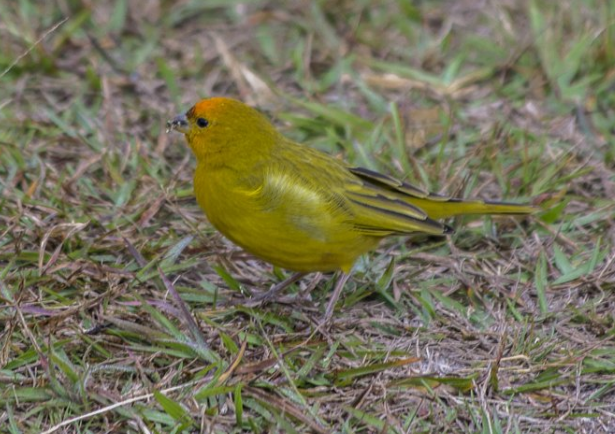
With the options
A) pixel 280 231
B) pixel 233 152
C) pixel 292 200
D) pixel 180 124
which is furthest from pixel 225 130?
pixel 280 231

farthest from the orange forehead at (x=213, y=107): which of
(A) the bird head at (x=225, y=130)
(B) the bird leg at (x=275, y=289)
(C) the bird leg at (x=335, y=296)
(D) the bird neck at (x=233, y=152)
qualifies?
(C) the bird leg at (x=335, y=296)

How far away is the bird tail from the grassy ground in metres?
0.27

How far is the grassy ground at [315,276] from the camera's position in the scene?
3979 mm

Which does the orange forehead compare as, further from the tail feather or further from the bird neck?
the tail feather

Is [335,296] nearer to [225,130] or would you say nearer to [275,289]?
[275,289]

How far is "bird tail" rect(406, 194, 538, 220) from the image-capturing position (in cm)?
481

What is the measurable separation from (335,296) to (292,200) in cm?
51

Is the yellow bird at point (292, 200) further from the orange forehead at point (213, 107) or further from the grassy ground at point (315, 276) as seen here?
the grassy ground at point (315, 276)

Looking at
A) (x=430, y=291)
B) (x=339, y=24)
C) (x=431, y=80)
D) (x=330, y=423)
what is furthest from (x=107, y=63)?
(x=330, y=423)

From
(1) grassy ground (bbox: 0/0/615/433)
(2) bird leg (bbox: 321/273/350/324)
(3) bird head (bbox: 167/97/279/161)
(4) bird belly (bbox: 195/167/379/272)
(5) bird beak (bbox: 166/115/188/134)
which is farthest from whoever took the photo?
(5) bird beak (bbox: 166/115/188/134)

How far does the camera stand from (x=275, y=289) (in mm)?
4688

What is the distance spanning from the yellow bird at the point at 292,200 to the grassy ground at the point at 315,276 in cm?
30

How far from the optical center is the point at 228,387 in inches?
154

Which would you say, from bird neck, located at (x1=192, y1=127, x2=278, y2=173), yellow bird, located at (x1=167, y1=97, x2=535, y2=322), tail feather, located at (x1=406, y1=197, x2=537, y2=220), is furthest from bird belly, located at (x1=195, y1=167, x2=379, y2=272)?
tail feather, located at (x1=406, y1=197, x2=537, y2=220)
